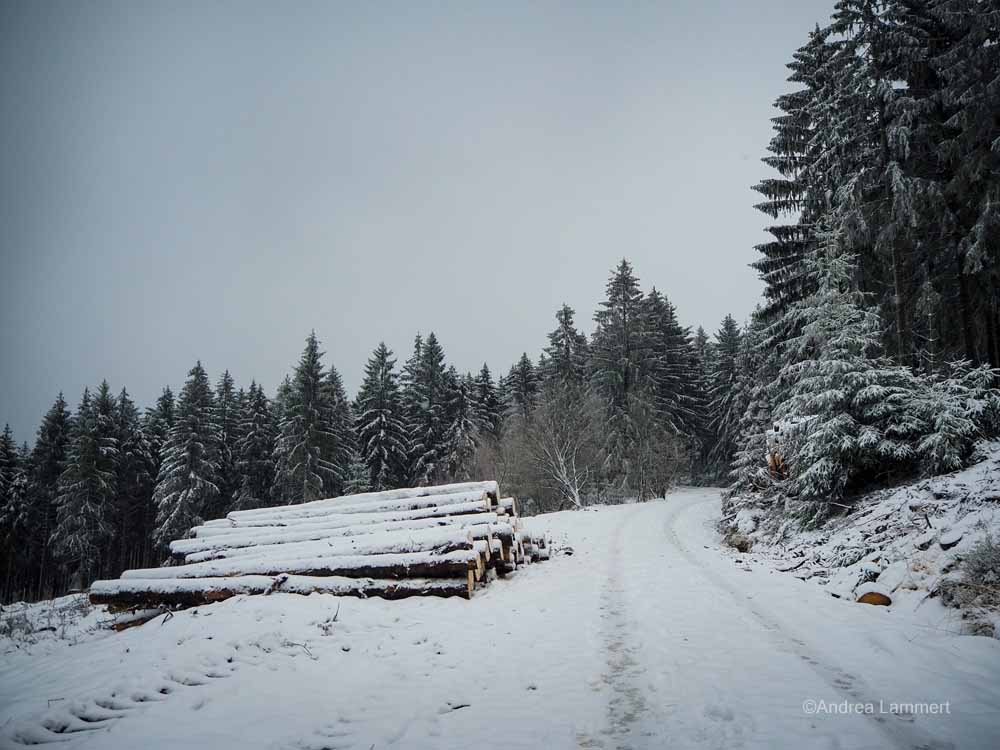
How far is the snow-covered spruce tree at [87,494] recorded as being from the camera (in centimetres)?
3328

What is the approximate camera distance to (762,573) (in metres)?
8.66

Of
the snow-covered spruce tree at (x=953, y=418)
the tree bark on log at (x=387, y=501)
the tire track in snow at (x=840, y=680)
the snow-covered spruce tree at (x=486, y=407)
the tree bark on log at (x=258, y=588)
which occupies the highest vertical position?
the snow-covered spruce tree at (x=486, y=407)

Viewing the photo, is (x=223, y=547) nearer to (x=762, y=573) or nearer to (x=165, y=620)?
(x=165, y=620)

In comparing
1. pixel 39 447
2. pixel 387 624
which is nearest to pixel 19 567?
pixel 39 447

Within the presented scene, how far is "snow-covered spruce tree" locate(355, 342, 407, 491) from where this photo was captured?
130 ft

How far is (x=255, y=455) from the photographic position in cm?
4122

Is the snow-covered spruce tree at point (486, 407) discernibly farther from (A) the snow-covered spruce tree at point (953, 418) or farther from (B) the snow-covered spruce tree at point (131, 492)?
(A) the snow-covered spruce tree at point (953, 418)

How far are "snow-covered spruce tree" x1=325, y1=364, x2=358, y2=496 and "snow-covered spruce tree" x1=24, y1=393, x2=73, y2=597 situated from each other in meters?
20.6

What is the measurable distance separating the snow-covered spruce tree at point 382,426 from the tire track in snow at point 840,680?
3510 cm

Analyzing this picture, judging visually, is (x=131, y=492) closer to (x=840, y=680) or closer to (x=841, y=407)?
(x=841, y=407)

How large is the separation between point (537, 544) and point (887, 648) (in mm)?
7891

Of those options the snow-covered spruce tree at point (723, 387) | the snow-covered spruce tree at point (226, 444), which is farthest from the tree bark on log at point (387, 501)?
the snow-covered spruce tree at point (723, 387)

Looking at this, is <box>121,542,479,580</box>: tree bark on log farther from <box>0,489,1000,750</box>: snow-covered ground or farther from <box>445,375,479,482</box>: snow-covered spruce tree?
<box>445,375,479,482</box>: snow-covered spruce tree

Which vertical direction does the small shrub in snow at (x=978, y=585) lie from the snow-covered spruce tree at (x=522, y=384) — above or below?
below
